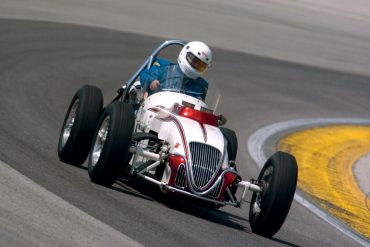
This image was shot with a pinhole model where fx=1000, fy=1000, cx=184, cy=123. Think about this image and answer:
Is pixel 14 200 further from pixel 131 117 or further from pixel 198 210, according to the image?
pixel 198 210

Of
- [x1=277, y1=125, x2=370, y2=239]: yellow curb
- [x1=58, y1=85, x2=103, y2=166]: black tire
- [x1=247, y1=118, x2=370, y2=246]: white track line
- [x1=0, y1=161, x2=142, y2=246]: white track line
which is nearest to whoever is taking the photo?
[x1=0, y1=161, x2=142, y2=246]: white track line

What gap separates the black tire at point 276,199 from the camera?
9656mm

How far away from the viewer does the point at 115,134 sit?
381 inches

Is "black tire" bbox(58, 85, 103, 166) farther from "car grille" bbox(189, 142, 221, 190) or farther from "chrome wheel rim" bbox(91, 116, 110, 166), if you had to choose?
"car grille" bbox(189, 142, 221, 190)

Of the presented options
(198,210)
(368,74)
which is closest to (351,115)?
(368,74)

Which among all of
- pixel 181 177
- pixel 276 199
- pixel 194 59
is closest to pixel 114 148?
pixel 181 177

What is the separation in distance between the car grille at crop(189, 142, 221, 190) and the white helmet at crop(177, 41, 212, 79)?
5.32 feet

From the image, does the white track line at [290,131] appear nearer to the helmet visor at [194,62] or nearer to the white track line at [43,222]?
the helmet visor at [194,62]

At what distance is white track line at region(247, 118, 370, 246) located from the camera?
1183 cm

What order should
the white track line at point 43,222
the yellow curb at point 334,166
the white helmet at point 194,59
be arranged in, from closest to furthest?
the white track line at point 43,222, the white helmet at point 194,59, the yellow curb at point 334,166

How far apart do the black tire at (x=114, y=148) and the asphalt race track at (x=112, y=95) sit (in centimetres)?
15

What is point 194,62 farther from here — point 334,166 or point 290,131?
point 290,131

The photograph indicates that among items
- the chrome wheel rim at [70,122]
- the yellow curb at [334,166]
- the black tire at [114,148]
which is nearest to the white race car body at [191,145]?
the black tire at [114,148]

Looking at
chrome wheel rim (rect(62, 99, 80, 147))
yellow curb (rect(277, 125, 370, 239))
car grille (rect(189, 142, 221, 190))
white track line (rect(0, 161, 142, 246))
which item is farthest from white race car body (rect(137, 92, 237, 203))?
yellow curb (rect(277, 125, 370, 239))
